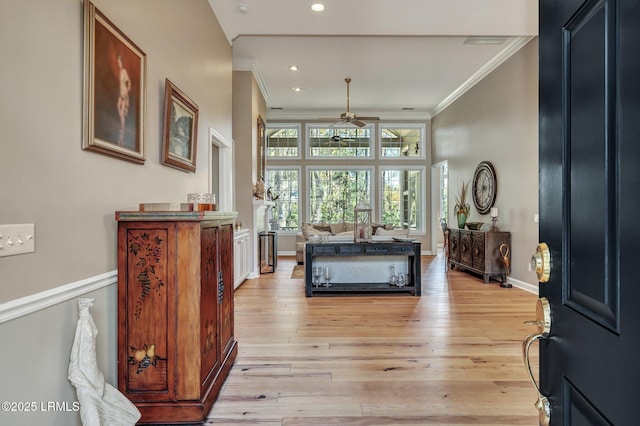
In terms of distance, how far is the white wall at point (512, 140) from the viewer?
16.9 ft

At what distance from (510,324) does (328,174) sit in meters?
6.57

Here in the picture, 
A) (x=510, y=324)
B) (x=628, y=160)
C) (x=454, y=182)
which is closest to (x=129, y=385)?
(x=628, y=160)

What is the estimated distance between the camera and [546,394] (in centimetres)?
88

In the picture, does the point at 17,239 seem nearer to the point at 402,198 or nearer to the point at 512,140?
the point at 512,140

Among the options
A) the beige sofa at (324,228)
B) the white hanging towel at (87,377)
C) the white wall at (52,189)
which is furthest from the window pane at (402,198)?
the white hanging towel at (87,377)

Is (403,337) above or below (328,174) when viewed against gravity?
below

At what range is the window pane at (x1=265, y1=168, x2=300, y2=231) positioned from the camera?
9.70 meters

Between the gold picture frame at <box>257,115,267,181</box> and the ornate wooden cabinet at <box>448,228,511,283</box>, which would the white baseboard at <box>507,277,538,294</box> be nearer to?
the ornate wooden cabinet at <box>448,228,511,283</box>

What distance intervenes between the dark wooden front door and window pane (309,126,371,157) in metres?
8.89

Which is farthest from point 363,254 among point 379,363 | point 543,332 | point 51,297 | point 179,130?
point 543,332

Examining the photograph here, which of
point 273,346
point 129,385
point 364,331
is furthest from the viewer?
point 364,331

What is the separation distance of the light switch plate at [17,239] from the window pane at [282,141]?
8.37 m

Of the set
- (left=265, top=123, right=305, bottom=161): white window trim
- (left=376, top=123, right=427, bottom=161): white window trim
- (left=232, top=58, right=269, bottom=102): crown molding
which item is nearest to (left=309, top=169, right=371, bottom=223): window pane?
(left=376, top=123, right=427, bottom=161): white window trim

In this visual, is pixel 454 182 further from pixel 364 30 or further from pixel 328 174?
pixel 364 30
